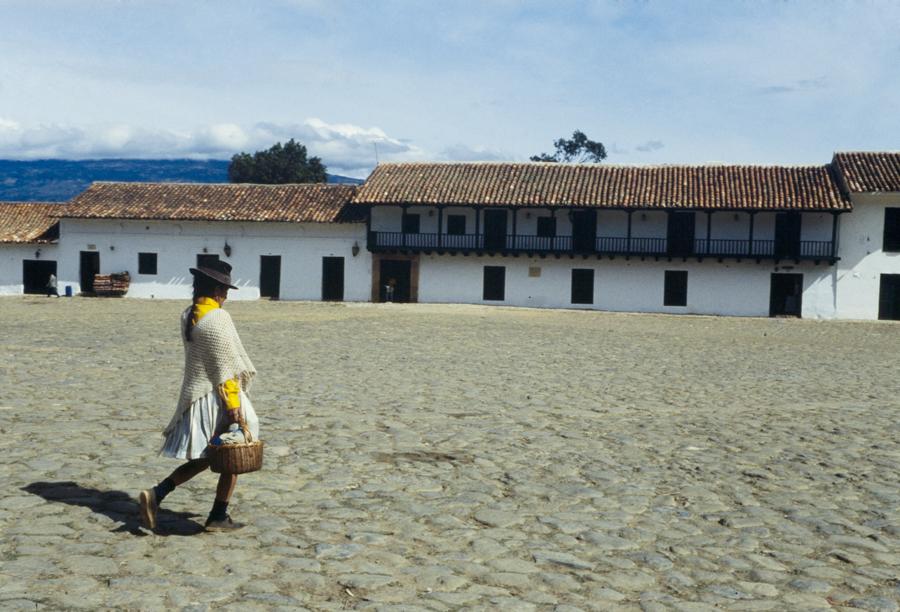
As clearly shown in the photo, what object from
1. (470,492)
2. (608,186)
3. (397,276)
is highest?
(608,186)

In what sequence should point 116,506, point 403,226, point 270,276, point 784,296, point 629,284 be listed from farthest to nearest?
1. point 270,276
2. point 403,226
3. point 629,284
4. point 784,296
5. point 116,506

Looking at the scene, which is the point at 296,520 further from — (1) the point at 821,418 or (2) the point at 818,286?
(2) the point at 818,286

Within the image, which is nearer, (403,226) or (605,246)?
(605,246)

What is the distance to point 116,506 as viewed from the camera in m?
4.56

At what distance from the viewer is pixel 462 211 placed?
3178 centimetres

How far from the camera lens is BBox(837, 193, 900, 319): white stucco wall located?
97.1 ft

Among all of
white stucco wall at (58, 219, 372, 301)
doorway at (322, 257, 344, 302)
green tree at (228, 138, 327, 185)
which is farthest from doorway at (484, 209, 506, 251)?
green tree at (228, 138, 327, 185)

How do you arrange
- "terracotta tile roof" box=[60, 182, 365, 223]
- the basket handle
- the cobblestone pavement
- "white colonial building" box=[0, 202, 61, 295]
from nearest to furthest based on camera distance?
1. the cobblestone pavement
2. the basket handle
3. "terracotta tile roof" box=[60, 182, 365, 223]
4. "white colonial building" box=[0, 202, 61, 295]

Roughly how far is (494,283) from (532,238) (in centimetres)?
206

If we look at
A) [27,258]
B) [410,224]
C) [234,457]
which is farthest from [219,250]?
[234,457]

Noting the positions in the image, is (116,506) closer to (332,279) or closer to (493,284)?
(493,284)

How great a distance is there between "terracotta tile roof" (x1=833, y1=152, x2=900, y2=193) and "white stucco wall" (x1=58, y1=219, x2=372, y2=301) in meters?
16.2

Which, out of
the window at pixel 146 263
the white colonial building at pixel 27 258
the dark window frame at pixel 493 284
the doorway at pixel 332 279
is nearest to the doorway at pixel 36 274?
the white colonial building at pixel 27 258

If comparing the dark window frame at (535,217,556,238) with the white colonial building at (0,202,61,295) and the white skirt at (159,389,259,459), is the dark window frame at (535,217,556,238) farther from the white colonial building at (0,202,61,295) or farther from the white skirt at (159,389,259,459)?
the white skirt at (159,389,259,459)
